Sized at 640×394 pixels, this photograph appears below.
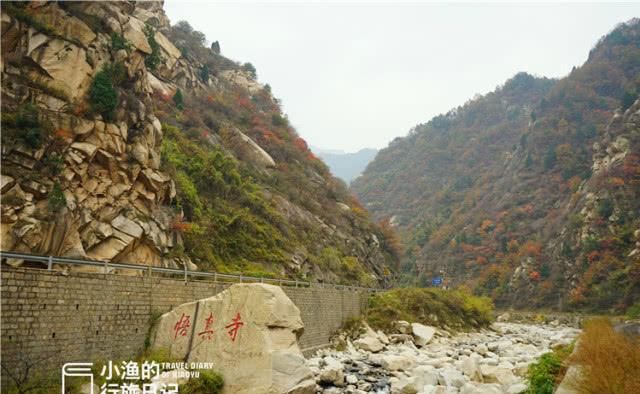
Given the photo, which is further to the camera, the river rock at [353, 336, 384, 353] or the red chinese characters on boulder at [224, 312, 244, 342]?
the river rock at [353, 336, 384, 353]

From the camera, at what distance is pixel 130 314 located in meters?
10.5

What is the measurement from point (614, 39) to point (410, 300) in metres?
86.0

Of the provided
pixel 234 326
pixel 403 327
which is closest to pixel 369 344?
pixel 403 327

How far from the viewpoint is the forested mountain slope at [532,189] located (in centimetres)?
4850

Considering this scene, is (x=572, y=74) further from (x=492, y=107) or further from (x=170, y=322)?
(x=170, y=322)

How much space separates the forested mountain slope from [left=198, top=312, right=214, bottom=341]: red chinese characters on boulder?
42109 millimetres

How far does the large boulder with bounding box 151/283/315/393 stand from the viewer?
351 inches

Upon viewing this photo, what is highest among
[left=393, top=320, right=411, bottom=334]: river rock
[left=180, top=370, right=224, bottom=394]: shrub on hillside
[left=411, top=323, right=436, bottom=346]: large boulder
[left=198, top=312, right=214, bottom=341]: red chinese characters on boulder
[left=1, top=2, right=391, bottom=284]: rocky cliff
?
[left=1, top=2, right=391, bottom=284]: rocky cliff

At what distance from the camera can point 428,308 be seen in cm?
2950

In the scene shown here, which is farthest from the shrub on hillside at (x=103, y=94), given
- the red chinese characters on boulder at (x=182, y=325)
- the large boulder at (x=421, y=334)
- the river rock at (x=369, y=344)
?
the large boulder at (x=421, y=334)

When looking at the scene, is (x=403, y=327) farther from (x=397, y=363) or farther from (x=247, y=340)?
(x=247, y=340)

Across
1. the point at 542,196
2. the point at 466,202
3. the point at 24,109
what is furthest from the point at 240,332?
the point at 466,202

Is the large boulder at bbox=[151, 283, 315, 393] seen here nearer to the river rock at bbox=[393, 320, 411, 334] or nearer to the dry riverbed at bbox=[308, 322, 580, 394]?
the dry riverbed at bbox=[308, 322, 580, 394]

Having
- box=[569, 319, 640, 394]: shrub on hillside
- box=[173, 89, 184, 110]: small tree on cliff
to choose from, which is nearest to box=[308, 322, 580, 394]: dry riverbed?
box=[569, 319, 640, 394]: shrub on hillside
